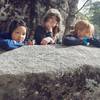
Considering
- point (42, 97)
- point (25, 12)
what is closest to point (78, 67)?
point (42, 97)

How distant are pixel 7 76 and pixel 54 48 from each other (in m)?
0.79

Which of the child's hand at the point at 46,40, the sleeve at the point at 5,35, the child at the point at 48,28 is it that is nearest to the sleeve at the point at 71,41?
the child's hand at the point at 46,40

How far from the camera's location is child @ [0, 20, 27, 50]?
393 cm

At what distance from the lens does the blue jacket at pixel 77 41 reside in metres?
4.18

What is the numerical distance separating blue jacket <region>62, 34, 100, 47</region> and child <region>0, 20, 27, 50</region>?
0.47 m

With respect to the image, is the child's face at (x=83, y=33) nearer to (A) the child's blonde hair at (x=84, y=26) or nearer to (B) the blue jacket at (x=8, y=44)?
(A) the child's blonde hair at (x=84, y=26)

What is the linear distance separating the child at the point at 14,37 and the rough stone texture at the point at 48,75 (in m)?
0.21

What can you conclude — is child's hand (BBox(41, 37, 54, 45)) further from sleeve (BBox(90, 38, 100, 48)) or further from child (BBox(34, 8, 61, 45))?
sleeve (BBox(90, 38, 100, 48))

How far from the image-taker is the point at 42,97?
334cm

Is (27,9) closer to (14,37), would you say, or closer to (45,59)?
(14,37)

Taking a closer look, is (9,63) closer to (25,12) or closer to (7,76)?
(7,76)

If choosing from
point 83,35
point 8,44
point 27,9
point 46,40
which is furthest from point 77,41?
point 27,9

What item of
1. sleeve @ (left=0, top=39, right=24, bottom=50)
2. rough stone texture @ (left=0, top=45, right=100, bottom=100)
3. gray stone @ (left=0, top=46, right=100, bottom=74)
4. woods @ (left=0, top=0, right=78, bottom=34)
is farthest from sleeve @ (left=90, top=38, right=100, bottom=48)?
woods @ (left=0, top=0, right=78, bottom=34)

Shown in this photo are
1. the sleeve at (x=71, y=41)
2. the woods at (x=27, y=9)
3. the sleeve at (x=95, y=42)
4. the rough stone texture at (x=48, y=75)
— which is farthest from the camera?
the woods at (x=27, y=9)
